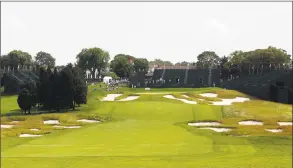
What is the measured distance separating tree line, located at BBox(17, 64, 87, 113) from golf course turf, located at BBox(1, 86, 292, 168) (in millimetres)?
2944

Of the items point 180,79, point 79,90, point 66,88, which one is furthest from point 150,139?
point 180,79

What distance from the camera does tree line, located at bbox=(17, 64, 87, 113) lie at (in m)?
71.9

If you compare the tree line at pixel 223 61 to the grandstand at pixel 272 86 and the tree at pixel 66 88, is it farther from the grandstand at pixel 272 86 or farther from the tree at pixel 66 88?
the tree at pixel 66 88

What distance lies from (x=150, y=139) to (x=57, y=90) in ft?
113

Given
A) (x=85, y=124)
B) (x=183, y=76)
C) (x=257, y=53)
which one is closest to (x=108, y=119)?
(x=85, y=124)

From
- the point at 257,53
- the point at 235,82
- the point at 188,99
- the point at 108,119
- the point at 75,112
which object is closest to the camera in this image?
the point at 108,119

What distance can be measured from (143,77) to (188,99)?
51.1 metres

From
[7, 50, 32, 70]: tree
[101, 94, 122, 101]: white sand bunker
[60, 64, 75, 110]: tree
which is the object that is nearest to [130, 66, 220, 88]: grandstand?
[101, 94, 122, 101]: white sand bunker

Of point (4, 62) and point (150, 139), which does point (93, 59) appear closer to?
point (4, 62)

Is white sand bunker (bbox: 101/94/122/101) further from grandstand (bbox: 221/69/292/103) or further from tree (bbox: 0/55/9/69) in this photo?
tree (bbox: 0/55/9/69)

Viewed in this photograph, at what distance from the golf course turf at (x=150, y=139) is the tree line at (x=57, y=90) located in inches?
116

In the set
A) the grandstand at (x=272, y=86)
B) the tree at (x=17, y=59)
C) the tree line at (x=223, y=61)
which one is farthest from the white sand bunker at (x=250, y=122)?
the tree at (x=17, y=59)

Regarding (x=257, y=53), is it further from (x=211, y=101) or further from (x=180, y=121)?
(x=180, y=121)

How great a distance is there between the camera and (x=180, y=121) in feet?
206
